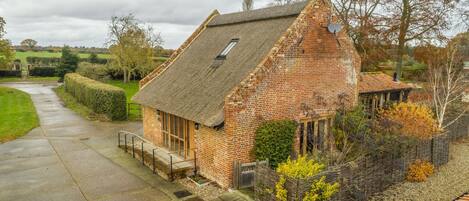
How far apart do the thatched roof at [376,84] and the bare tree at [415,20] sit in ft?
28.0

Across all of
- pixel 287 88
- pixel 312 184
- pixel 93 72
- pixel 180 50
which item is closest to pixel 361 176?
pixel 312 184

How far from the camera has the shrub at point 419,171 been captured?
1388 centimetres

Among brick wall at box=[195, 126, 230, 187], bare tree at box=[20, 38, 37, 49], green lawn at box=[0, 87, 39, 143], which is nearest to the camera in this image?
brick wall at box=[195, 126, 230, 187]

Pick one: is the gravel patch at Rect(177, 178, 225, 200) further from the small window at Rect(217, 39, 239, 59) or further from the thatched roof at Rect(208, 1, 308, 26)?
the thatched roof at Rect(208, 1, 308, 26)

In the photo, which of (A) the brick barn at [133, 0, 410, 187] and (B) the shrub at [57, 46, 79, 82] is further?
(B) the shrub at [57, 46, 79, 82]

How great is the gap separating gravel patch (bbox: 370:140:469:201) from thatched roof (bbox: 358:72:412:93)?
5.56 meters

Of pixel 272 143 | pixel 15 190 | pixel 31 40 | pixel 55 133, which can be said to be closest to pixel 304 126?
pixel 272 143

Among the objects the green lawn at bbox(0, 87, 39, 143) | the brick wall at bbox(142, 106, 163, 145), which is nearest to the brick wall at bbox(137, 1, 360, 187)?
the brick wall at bbox(142, 106, 163, 145)

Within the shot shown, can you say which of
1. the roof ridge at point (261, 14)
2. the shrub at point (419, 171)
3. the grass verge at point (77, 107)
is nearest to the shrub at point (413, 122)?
the shrub at point (419, 171)

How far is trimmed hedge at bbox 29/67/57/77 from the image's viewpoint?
217 feet

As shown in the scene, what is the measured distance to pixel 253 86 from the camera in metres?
12.7

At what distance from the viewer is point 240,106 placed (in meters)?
12.5

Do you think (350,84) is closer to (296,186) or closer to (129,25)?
(296,186)

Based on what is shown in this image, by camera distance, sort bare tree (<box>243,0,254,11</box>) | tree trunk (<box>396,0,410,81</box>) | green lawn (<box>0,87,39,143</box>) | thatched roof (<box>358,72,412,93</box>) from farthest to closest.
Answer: bare tree (<box>243,0,254,11</box>)
tree trunk (<box>396,0,410,81</box>)
green lawn (<box>0,87,39,143</box>)
thatched roof (<box>358,72,412,93</box>)
